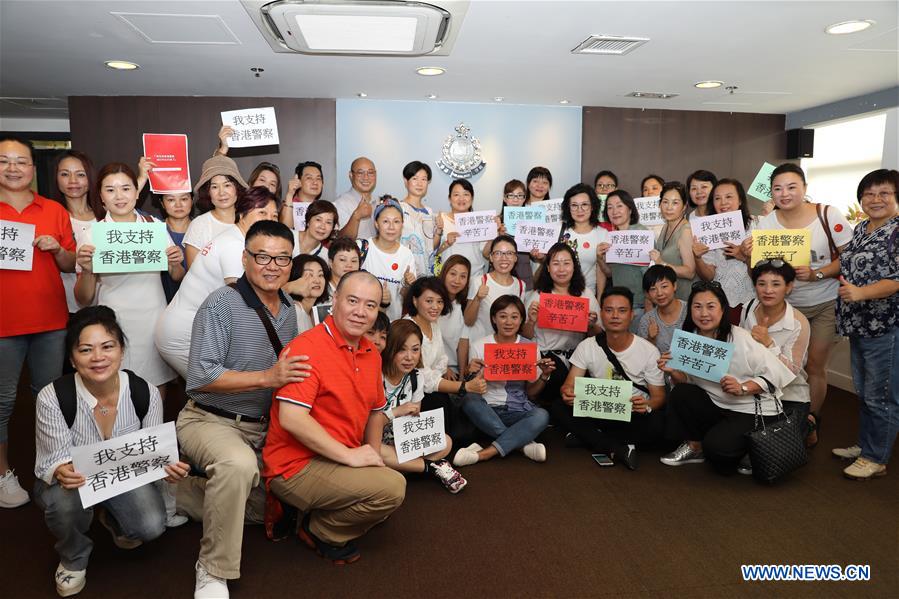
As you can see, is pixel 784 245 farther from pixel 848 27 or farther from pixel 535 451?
pixel 535 451

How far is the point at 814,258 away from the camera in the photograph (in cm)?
360

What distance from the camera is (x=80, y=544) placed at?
86.4 inches

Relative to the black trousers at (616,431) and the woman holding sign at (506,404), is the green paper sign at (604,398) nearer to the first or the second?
the black trousers at (616,431)

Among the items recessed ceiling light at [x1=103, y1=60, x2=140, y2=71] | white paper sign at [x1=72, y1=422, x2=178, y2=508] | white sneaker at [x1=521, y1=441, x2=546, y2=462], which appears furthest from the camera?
recessed ceiling light at [x1=103, y1=60, x2=140, y2=71]

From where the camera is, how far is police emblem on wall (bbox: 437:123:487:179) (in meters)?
6.88

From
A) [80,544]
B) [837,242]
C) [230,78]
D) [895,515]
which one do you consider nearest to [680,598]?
[895,515]

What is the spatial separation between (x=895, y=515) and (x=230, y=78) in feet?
20.0

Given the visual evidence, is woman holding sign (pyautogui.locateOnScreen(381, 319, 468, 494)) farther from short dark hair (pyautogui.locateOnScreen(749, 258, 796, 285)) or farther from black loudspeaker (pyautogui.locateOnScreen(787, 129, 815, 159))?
black loudspeaker (pyautogui.locateOnScreen(787, 129, 815, 159))

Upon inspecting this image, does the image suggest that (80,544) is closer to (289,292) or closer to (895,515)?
(289,292)

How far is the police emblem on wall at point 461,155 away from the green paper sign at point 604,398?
4.13 metres

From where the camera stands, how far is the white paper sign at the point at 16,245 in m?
2.65

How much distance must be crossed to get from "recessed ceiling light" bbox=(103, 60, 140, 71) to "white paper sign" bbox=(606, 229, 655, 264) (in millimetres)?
4386

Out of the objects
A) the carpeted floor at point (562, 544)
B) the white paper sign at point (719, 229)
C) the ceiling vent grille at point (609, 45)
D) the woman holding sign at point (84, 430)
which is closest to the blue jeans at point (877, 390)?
the carpeted floor at point (562, 544)

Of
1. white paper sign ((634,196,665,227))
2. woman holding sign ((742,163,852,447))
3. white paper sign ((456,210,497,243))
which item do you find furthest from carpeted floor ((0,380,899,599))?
white paper sign ((634,196,665,227))
